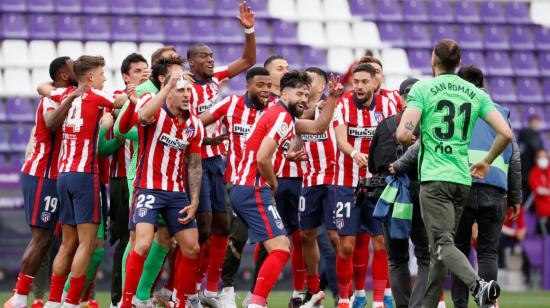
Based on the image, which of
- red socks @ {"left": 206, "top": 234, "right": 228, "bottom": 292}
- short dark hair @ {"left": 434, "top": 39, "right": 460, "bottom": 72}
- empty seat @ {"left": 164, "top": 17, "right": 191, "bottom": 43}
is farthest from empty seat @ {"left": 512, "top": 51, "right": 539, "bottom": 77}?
short dark hair @ {"left": 434, "top": 39, "right": 460, "bottom": 72}

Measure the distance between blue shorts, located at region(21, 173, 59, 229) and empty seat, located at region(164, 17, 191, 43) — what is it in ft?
31.1

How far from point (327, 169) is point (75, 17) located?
950cm

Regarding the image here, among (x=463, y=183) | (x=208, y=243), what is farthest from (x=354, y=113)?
(x=463, y=183)

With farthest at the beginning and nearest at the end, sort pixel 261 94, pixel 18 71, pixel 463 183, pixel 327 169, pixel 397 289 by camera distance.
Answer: pixel 18 71, pixel 327 169, pixel 261 94, pixel 397 289, pixel 463 183

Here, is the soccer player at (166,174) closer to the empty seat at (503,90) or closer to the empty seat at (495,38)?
the empty seat at (503,90)

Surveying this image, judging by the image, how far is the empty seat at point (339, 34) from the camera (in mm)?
20125

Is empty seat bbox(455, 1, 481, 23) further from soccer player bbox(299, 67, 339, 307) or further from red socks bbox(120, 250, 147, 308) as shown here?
red socks bbox(120, 250, 147, 308)

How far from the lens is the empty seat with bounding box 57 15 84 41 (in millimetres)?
18281

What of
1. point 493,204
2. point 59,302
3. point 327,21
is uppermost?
point 327,21

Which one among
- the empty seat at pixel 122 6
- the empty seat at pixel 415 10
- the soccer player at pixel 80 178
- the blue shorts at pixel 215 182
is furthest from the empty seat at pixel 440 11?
the soccer player at pixel 80 178

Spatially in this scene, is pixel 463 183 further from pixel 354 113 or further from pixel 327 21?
pixel 327 21

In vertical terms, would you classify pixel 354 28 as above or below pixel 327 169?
above

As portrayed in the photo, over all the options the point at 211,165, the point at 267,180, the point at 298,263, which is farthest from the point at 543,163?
the point at 267,180

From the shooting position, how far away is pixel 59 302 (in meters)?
9.16
